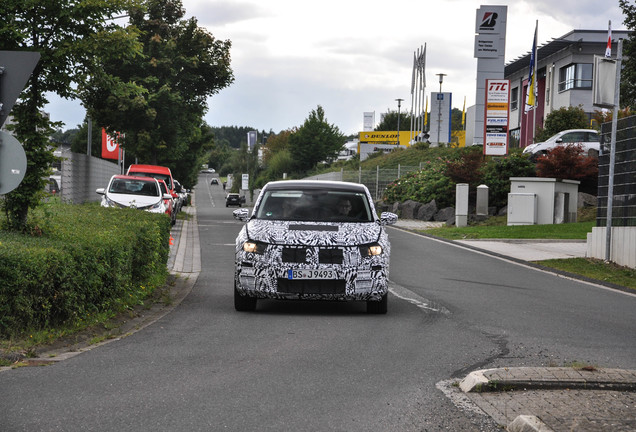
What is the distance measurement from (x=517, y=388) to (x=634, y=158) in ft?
45.2

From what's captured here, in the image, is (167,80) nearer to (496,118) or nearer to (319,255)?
(496,118)

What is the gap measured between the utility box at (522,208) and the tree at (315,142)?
246 ft

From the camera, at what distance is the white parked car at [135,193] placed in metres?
26.5

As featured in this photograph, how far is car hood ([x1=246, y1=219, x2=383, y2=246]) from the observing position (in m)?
9.98

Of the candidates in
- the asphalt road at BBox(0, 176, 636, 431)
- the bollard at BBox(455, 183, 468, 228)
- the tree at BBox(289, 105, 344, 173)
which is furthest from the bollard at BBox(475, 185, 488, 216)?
the tree at BBox(289, 105, 344, 173)

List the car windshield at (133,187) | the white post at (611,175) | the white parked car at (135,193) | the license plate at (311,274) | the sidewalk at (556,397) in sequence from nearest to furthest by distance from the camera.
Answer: the sidewalk at (556,397), the license plate at (311,274), the white post at (611,175), the white parked car at (135,193), the car windshield at (133,187)

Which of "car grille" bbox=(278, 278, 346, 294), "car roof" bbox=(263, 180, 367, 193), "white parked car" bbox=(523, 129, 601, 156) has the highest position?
"white parked car" bbox=(523, 129, 601, 156)

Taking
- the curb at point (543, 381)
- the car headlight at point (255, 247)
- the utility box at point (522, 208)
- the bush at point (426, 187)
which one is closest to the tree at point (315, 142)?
the bush at point (426, 187)

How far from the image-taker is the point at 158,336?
859 centimetres

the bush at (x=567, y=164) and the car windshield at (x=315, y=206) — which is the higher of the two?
the bush at (x=567, y=164)

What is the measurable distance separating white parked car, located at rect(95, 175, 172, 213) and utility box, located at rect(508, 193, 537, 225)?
12.9 metres

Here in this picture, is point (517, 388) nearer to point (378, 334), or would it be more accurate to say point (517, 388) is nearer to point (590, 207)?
point (378, 334)

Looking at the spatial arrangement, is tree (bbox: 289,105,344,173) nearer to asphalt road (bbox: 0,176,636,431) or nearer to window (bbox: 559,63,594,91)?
window (bbox: 559,63,594,91)

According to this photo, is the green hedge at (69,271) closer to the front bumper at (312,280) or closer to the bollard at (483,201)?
the front bumper at (312,280)
